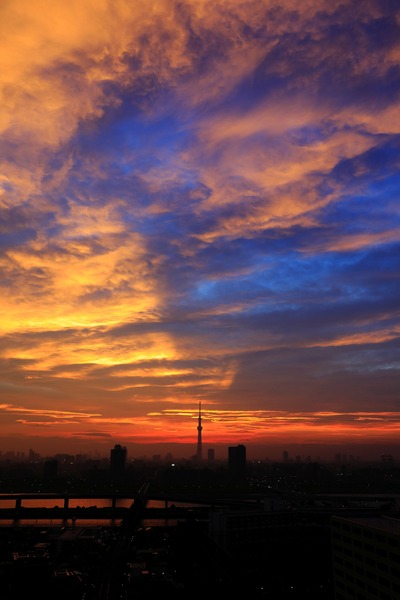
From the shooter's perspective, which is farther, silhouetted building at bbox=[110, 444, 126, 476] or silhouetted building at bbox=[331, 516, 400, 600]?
silhouetted building at bbox=[110, 444, 126, 476]

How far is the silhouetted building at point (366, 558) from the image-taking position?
23.8 m

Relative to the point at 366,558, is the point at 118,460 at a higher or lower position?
lower

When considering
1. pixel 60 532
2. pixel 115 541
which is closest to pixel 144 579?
pixel 115 541

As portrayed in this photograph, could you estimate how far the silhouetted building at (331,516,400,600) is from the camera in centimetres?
2378

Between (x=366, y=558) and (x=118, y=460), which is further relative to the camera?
(x=118, y=460)

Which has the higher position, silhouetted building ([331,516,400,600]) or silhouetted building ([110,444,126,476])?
silhouetted building ([331,516,400,600])

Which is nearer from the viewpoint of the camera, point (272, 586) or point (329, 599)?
point (329, 599)

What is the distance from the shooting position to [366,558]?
26.0m

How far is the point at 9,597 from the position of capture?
3297 centimetres

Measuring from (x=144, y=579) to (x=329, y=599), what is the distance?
14809 mm

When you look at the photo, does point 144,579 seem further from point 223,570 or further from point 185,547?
point 185,547

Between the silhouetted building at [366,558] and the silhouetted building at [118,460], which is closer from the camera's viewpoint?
the silhouetted building at [366,558]

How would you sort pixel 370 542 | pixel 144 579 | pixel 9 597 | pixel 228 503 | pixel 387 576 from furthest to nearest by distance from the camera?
pixel 228 503
pixel 144 579
pixel 9 597
pixel 370 542
pixel 387 576

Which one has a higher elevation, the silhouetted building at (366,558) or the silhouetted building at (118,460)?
the silhouetted building at (366,558)
